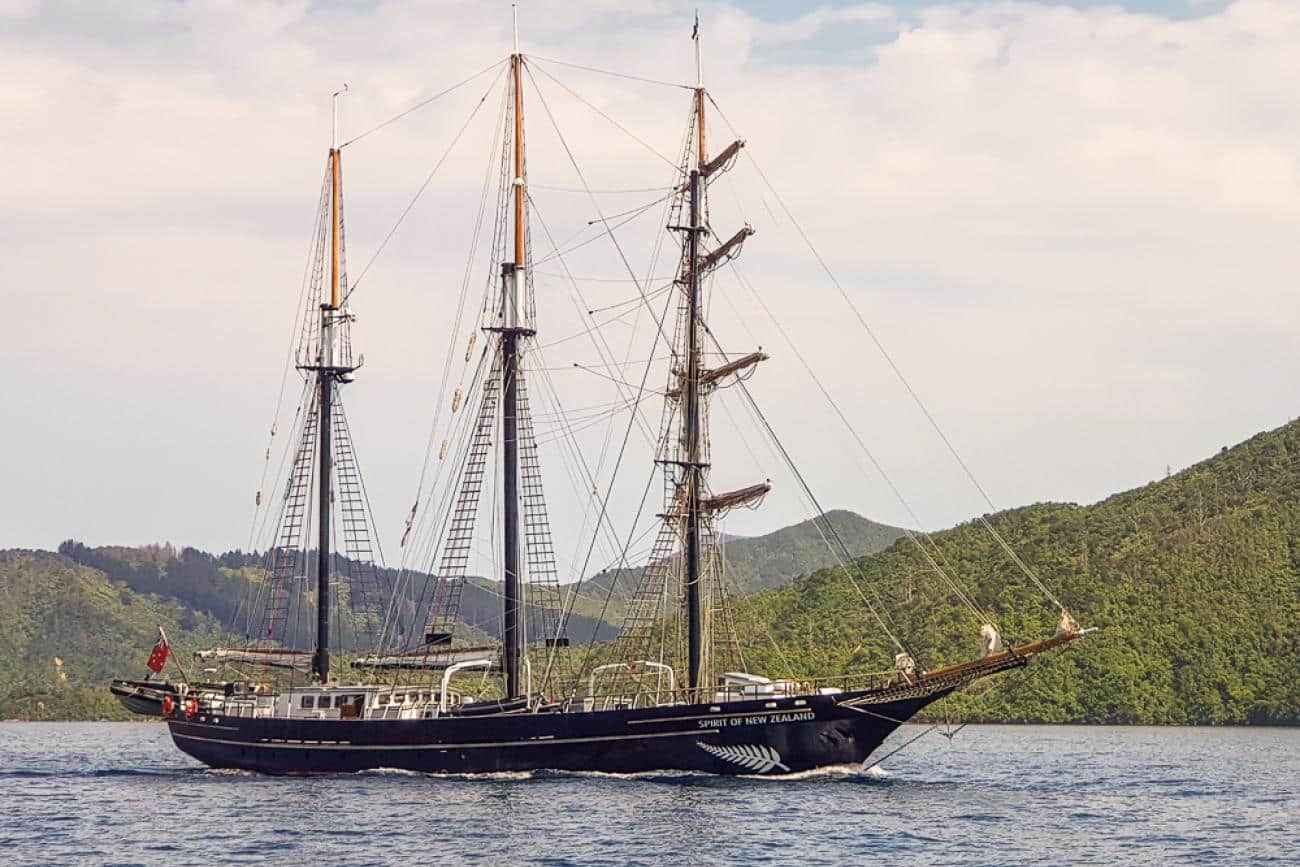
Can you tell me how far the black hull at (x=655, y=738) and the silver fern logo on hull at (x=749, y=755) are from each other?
0.13 ft

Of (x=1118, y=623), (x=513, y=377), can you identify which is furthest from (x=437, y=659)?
(x=1118, y=623)

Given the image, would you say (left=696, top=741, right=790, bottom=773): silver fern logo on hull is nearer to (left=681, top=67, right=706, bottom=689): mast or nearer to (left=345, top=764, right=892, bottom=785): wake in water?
(left=345, top=764, right=892, bottom=785): wake in water

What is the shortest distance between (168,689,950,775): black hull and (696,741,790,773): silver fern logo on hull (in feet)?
0.13

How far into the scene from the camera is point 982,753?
11250cm

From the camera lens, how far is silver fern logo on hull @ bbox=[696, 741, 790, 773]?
7344cm

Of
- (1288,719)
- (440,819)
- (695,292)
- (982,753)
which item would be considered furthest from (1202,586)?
(440,819)

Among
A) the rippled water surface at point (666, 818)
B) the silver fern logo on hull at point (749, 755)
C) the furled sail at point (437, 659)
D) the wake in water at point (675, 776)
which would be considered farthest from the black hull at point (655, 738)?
the furled sail at point (437, 659)

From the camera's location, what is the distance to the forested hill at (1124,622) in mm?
157875

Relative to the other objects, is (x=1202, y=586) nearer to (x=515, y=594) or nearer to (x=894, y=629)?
(x=894, y=629)

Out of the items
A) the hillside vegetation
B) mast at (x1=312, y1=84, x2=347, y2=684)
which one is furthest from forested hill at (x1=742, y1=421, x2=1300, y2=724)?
mast at (x1=312, y1=84, x2=347, y2=684)

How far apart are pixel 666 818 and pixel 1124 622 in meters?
113

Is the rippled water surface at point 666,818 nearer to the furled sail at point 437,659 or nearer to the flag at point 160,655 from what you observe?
the flag at point 160,655

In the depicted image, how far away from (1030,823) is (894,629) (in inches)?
4174

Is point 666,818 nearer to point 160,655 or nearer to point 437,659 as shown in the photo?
point 437,659
